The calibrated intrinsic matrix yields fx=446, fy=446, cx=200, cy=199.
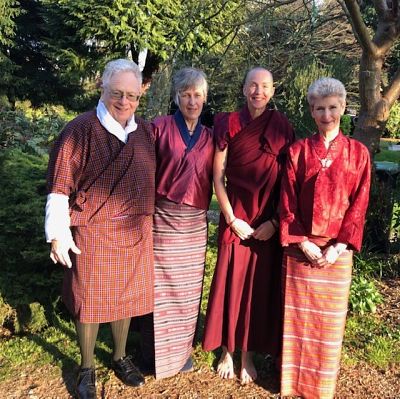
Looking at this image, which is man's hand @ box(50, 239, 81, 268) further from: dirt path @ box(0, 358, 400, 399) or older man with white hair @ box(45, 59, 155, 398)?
dirt path @ box(0, 358, 400, 399)

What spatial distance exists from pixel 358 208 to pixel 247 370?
125cm

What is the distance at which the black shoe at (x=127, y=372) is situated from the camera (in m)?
2.70

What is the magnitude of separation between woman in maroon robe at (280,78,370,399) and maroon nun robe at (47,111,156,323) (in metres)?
0.78

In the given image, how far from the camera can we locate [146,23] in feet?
58.4

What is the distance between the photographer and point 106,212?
2.32 meters

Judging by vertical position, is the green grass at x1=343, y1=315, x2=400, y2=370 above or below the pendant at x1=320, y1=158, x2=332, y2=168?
below

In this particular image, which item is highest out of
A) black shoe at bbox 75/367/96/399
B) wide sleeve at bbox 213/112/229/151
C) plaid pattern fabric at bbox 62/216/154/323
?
wide sleeve at bbox 213/112/229/151

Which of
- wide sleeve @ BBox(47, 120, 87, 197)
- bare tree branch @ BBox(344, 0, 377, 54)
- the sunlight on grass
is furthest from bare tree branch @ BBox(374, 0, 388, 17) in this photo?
wide sleeve @ BBox(47, 120, 87, 197)

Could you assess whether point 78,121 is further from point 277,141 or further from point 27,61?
point 27,61

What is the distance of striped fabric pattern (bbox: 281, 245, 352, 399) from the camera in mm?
2443

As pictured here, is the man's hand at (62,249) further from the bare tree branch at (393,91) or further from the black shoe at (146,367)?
the bare tree branch at (393,91)

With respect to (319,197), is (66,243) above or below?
below

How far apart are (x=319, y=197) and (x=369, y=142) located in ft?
5.30

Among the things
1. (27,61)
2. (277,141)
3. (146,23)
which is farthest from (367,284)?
(27,61)
